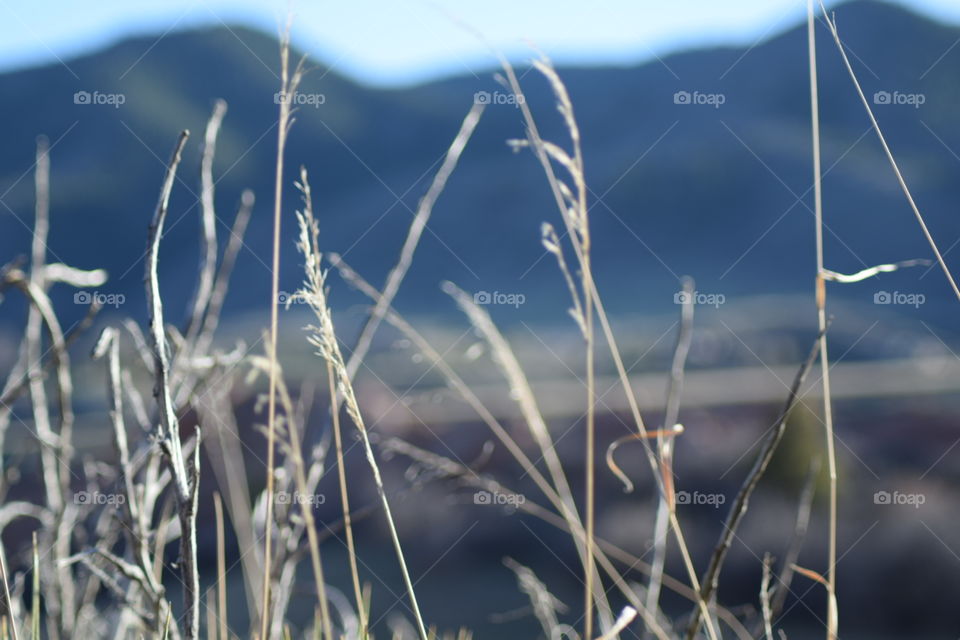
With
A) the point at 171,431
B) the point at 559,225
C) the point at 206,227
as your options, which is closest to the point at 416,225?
the point at 206,227

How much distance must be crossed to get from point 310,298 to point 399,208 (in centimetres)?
4974

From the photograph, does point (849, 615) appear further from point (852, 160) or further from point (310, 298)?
point (852, 160)

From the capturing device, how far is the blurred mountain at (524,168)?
42562 millimetres

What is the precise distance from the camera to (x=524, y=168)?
5456 cm

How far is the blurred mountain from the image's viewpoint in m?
42.6

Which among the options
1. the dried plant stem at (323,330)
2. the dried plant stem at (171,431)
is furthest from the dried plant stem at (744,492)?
the dried plant stem at (171,431)

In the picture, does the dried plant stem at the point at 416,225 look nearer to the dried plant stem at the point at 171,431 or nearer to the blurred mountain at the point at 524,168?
the dried plant stem at the point at 171,431

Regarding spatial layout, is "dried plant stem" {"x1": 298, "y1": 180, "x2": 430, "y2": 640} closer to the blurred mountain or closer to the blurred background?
the blurred background

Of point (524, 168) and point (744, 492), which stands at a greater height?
point (524, 168)

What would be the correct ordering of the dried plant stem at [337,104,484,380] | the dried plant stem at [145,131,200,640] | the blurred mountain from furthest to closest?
the blurred mountain < the dried plant stem at [337,104,484,380] < the dried plant stem at [145,131,200,640]

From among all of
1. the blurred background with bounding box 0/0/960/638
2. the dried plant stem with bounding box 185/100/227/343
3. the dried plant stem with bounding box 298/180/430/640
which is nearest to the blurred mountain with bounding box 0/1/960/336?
the blurred background with bounding box 0/0/960/638

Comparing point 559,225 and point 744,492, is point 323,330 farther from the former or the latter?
point 559,225

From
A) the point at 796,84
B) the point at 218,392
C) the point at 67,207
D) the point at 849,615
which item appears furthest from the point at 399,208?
the point at 218,392

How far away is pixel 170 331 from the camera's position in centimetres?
104
